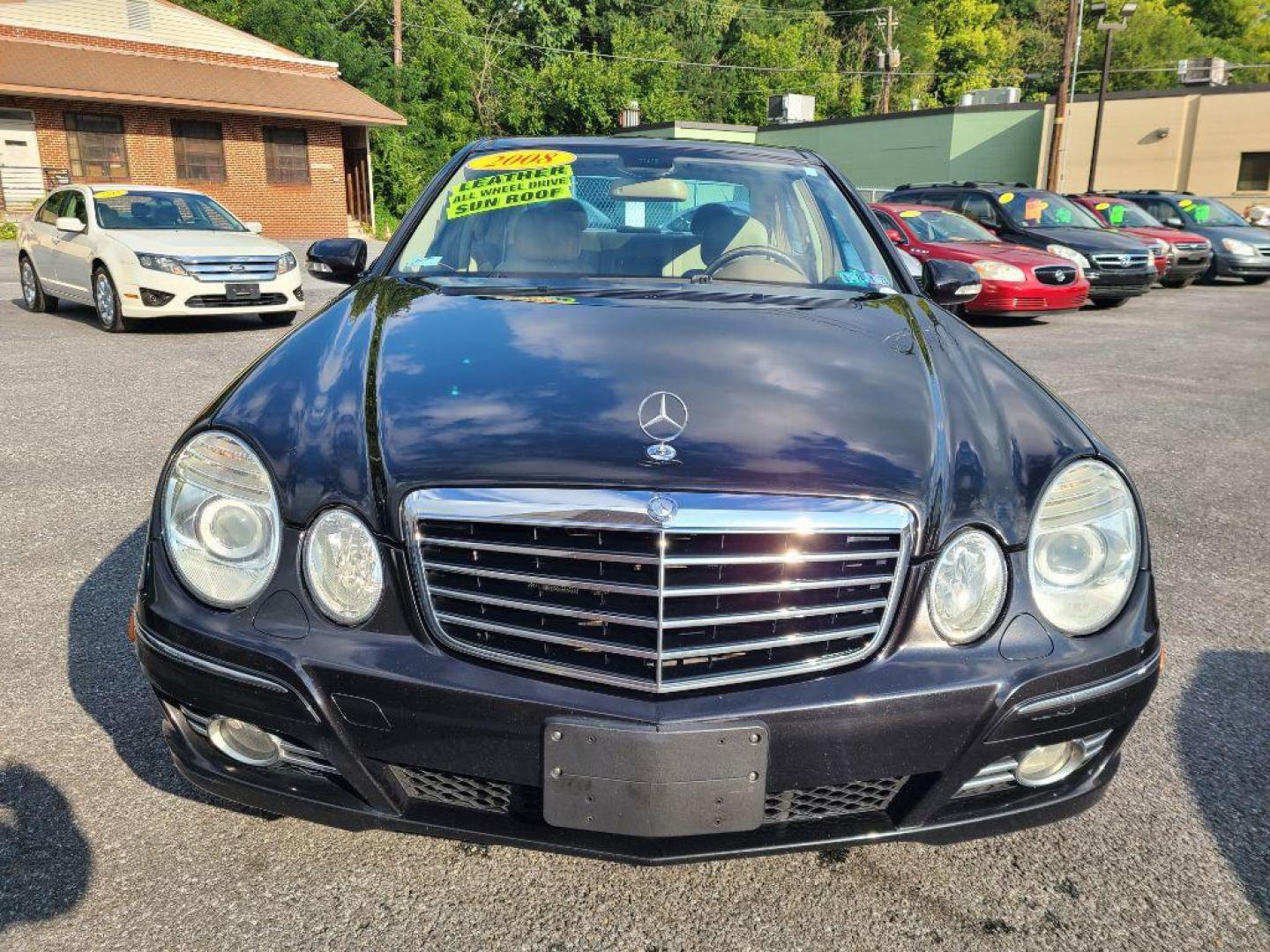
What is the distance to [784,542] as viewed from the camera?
70.1 inches

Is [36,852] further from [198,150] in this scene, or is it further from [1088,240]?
[198,150]

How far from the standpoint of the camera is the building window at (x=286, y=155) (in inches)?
1145

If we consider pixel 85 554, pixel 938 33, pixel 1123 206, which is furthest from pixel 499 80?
pixel 85 554

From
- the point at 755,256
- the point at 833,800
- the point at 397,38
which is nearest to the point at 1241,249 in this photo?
the point at 755,256

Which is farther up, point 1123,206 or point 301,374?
point 301,374

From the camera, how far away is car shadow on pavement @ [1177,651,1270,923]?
224 cm

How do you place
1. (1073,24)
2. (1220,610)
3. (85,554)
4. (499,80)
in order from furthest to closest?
(499,80) < (1073,24) < (85,554) < (1220,610)

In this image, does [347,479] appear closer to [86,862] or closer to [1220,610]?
[86,862]

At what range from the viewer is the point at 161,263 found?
9.91 meters

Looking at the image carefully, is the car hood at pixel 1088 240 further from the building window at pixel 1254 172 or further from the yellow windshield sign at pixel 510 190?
the building window at pixel 1254 172

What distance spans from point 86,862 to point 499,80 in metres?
54.4

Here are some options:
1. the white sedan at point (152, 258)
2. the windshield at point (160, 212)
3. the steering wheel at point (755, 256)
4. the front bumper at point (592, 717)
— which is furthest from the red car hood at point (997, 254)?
the front bumper at point (592, 717)

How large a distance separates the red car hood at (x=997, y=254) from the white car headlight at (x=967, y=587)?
10.6 metres

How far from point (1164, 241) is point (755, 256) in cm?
1626
